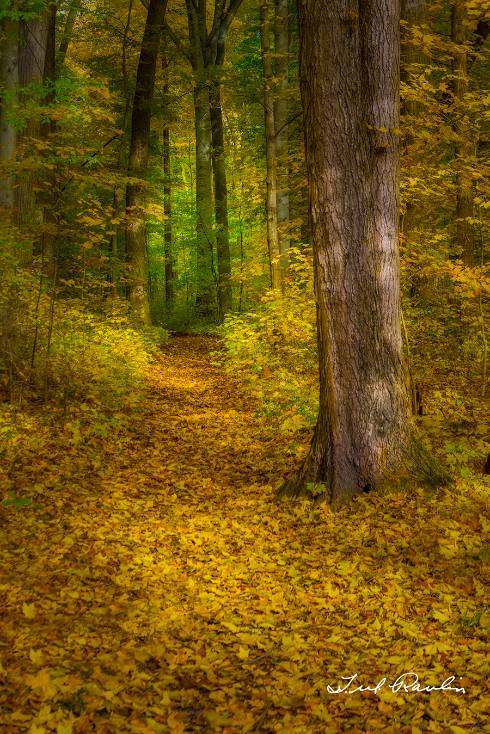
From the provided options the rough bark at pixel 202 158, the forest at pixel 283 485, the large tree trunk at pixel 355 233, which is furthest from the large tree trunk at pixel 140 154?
the large tree trunk at pixel 355 233

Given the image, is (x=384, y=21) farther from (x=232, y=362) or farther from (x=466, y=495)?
(x=232, y=362)

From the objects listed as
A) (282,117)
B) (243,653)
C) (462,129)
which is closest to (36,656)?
(243,653)

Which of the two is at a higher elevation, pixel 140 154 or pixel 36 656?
pixel 140 154

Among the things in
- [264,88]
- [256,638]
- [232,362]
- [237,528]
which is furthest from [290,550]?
[264,88]

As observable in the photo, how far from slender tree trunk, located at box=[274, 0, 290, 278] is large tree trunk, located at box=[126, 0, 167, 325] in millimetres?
3685

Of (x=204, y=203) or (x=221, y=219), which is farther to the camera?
(x=204, y=203)

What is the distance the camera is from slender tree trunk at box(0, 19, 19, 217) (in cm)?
957

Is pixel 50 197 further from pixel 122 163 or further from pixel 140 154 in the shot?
pixel 122 163

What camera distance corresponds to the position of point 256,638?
4.27m

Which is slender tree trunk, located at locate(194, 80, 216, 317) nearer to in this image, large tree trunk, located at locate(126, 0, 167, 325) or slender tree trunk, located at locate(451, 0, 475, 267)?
large tree trunk, located at locate(126, 0, 167, 325)
